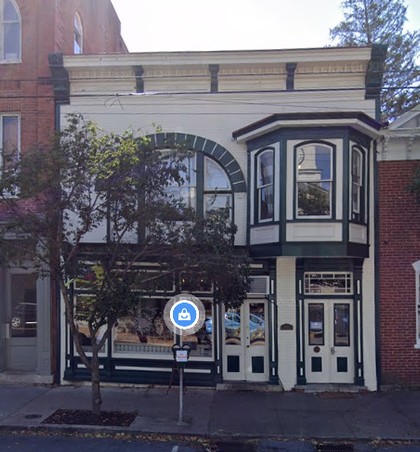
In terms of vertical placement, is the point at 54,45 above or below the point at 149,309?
above

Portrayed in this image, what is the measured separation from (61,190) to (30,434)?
4215 mm

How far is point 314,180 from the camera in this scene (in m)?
10.9

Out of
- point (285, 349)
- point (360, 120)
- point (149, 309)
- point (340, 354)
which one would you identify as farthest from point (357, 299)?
point (149, 309)

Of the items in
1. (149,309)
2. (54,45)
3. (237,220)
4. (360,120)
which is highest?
(54,45)

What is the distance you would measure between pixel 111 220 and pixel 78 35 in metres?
8.01

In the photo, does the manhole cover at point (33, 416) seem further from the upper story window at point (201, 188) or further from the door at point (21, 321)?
the upper story window at point (201, 188)

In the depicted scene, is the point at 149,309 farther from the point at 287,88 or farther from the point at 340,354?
the point at 287,88

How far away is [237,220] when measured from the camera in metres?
11.8

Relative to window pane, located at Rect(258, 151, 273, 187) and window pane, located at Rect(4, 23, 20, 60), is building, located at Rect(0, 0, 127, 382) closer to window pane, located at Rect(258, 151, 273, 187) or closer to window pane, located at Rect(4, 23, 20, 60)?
window pane, located at Rect(4, 23, 20, 60)

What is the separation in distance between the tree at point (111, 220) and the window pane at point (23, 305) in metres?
3.54

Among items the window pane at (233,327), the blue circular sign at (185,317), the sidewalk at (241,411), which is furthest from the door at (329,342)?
the blue circular sign at (185,317)

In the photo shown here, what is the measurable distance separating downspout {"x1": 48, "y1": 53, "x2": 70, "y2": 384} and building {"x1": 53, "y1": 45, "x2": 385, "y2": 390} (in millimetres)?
61

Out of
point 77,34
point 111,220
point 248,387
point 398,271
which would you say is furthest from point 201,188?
point 77,34

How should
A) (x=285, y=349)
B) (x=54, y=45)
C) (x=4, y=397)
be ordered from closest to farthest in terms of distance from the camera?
(x=4, y=397), (x=285, y=349), (x=54, y=45)
